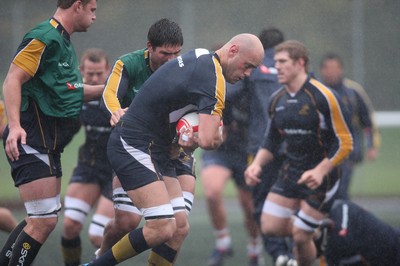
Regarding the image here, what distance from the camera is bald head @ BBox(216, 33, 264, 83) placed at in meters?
6.37

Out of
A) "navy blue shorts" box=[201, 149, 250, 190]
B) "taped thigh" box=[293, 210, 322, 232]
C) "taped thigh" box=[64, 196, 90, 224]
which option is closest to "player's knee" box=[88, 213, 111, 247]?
"taped thigh" box=[64, 196, 90, 224]

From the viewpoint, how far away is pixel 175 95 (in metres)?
6.26

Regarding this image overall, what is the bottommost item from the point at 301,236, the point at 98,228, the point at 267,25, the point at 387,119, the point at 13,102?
the point at 387,119

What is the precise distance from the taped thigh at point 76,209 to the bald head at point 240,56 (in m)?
2.57

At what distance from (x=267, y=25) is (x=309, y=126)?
256 inches

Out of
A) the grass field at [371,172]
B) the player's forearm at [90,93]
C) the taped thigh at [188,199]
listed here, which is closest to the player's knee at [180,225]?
the taped thigh at [188,199]

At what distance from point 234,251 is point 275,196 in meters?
1.56

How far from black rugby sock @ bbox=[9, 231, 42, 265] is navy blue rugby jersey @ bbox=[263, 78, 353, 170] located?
283 cm

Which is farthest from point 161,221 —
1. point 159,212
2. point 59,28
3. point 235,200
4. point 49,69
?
point 235,200

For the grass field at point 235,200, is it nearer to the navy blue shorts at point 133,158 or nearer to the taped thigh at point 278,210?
the taped thigh at point 278,210

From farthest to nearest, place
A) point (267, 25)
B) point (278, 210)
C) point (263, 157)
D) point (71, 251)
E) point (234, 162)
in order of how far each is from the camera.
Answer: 1. point (267, 25)
2. point (234, 162)
3. point (263, 157)
4. point (278, 210)
5. point (71, 251)

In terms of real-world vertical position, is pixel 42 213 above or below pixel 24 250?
above

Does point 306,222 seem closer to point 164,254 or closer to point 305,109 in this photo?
point 305,109

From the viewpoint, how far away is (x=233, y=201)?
14.7 metres
